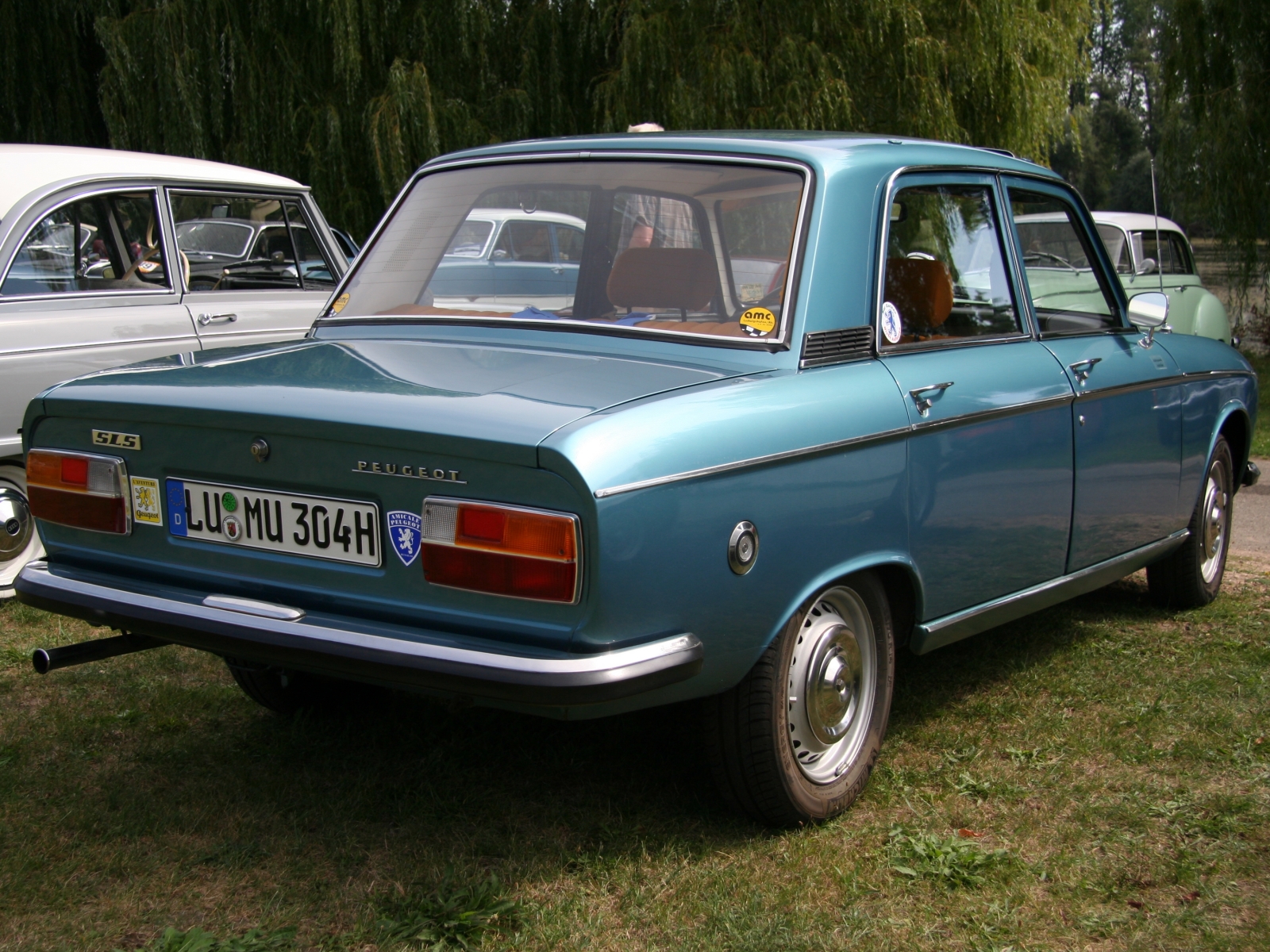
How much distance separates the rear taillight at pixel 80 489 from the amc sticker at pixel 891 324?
1.98 meters

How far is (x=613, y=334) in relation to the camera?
3.36 m

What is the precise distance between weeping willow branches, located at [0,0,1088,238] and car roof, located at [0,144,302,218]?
562 cm

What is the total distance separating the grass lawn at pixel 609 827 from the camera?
280 cm

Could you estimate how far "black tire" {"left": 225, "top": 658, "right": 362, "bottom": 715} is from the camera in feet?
12.9

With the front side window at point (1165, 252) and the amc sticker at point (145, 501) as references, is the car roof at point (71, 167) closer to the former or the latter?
the amc sticker at point (145, 501)

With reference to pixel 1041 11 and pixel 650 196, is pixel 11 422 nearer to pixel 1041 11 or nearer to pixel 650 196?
pixel 650 196

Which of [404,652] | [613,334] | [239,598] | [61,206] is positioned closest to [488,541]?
[404,652]

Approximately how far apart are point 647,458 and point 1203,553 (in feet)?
11.8

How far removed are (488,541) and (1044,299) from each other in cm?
272

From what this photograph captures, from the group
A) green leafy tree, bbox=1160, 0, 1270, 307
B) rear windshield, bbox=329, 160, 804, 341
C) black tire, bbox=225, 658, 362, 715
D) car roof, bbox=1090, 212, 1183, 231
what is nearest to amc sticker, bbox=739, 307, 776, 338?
rear windshield, bbox=329, 160, 804, 341

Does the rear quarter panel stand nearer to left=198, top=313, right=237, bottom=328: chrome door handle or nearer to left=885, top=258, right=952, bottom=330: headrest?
left=885, top=258, right=952, bottom=330: headrest

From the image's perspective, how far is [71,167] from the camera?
615 centimetres

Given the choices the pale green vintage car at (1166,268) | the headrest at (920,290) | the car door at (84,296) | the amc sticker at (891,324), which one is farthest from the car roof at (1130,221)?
the amc sticker at (891,324)

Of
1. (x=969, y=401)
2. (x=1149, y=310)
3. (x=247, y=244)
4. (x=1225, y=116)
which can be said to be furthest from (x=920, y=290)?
(x=1225, y=116)
